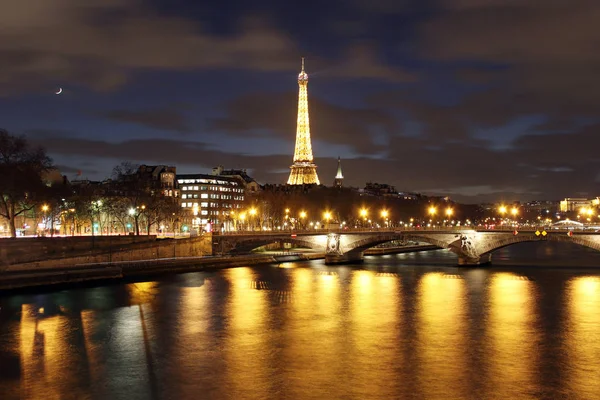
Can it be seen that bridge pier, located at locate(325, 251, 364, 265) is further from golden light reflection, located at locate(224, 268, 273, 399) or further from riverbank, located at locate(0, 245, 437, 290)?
Answer: golden light reflection, located at locate(224, 268, 273, 399)

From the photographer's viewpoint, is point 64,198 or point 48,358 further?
point 64,198

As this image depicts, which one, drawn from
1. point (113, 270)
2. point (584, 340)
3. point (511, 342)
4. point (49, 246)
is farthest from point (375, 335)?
point (49, 246)

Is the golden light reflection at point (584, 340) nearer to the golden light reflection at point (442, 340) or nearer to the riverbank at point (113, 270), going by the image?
the golden light reflection at point (442, 340)

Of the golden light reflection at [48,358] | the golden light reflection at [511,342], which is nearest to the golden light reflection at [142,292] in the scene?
the golden light reflection at [48,358]

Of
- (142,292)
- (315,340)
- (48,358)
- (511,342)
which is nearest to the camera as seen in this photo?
(48,358)

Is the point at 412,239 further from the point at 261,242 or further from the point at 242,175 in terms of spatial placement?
the point at 242,175

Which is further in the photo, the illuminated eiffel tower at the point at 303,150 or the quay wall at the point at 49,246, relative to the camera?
the illuminated eiffel tower at the point at 303,150
